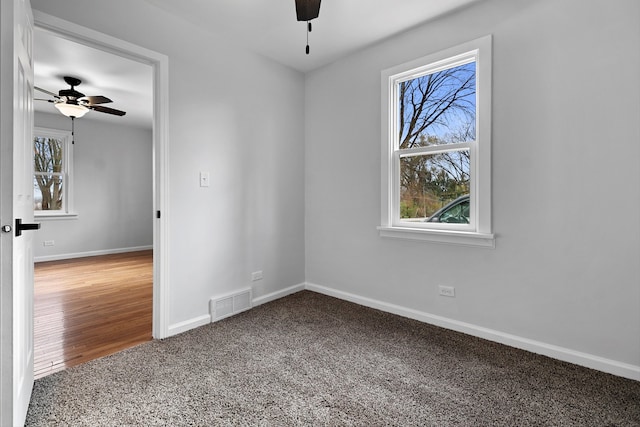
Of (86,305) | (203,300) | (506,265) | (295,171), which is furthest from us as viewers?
(295,171)

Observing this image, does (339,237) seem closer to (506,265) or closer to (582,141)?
(506,265)

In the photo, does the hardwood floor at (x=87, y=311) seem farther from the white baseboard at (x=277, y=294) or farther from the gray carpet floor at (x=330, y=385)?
the white baseboard at (x=277, y=294)

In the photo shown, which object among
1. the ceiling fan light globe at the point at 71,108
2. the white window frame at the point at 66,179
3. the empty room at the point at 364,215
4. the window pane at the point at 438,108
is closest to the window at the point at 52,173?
the white window frame at the point at 66,179

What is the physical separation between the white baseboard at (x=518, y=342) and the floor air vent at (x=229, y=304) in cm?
105

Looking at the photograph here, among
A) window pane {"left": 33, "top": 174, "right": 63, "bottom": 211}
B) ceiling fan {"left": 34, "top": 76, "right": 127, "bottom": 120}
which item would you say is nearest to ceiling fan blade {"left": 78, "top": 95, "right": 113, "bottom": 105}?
ceiling fan {"left": 34, "top": 76, "right": 127, "bottom": 120}

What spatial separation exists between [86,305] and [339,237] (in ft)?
8.69

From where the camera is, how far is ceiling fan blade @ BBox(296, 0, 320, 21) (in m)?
1.87

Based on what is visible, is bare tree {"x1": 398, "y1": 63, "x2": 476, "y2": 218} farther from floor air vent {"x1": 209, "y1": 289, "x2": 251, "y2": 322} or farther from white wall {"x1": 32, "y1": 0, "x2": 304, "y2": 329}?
floor air vent {"x1": 209, "y1": 289, "x2": 251, "y2": 322}

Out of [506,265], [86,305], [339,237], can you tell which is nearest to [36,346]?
[86,305]

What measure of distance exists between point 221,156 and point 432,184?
1842 mm

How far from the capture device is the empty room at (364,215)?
1.66 m

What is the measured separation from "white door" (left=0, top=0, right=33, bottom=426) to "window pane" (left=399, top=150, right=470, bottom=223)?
2544 mm

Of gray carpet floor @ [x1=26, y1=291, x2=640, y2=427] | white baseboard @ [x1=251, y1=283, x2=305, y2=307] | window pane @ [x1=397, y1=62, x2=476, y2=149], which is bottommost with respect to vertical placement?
gray carpet floor @ [x1=26, y1=291, x2=640, y2=427]

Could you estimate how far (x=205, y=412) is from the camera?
1.60 m
